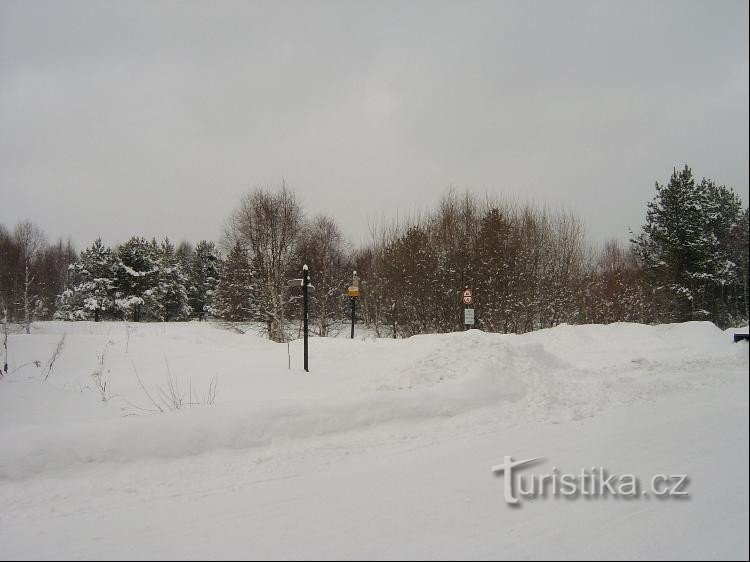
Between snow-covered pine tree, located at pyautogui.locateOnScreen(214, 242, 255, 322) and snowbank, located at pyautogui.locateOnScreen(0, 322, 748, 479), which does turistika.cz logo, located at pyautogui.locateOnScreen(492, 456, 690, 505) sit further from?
snow-covered pine tree, located at pyautogui.locateOnScreen(214, 242, 255, 322)

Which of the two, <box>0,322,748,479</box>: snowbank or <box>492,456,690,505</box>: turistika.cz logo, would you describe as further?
<box>0,322,748,479</box>: snowbank

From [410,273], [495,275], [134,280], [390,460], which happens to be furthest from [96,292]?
[390,460]

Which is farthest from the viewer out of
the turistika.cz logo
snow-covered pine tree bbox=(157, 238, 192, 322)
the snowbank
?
snow-covered pine tree bbox=(157, 238, 192, 322)

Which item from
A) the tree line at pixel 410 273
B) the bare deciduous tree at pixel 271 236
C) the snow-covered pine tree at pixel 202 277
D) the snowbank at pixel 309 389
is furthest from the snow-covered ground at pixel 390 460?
the snow-covered pine tree at pixel 202 277

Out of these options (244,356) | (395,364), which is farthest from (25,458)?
(244,356)

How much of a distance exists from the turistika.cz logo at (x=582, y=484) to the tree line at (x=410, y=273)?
664 centimetres

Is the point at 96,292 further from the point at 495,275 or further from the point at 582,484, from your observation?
the point at 582,484

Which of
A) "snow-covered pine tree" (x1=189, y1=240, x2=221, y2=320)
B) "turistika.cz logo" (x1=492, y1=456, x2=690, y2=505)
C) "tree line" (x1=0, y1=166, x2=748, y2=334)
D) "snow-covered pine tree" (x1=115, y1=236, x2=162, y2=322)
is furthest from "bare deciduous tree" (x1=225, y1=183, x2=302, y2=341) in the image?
"turistika.cz logo" (x1=492, y1=456, x2=690, y2=505)

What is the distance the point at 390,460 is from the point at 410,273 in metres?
19.3

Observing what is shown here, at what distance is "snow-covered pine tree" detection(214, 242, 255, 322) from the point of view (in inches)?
1200

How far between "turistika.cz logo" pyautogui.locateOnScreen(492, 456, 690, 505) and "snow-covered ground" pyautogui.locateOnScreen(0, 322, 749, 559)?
0.06 m

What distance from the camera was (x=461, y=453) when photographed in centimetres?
461

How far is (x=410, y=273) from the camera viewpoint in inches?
928

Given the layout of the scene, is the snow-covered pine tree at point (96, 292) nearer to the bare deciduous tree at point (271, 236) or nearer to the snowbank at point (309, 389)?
the bare deciduous tree at point (271, 236)
